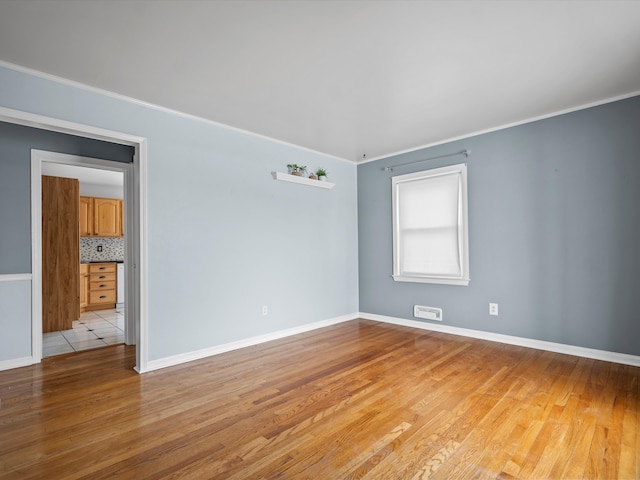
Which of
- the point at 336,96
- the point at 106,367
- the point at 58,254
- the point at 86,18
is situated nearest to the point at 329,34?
the point at 336,96

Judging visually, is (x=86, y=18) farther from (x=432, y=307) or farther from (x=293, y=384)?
(x=432, y=307)

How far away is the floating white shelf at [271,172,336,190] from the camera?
422cm

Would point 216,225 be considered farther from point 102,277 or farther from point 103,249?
point 103,249

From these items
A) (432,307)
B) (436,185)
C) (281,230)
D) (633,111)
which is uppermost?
(633,111)

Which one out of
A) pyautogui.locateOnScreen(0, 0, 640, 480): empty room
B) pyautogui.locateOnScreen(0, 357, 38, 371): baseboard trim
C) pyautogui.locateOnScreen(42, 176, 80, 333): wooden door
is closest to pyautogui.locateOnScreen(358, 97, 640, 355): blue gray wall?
pyautogui.locateOnScreen(0, 0, 640, 480): empty room

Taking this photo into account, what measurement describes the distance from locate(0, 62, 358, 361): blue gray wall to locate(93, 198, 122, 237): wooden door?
4.52 meters

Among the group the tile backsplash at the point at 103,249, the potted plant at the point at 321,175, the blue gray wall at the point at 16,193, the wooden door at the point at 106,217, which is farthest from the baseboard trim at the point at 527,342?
the tile backsplash at the point at 103,249

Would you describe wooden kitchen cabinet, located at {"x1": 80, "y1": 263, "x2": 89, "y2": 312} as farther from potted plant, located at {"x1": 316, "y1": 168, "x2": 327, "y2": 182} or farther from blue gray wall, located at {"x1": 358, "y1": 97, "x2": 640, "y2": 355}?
blue gray wall, located at {"x1": 358, "y1": 97, "x2": 640, "y2": 355}

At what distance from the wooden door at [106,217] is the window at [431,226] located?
223 inches

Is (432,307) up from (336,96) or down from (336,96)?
down

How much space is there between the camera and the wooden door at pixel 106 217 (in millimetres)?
6777

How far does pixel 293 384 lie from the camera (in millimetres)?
2789

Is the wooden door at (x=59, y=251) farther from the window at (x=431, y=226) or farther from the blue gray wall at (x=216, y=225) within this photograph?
the window at (x=431, y=226)

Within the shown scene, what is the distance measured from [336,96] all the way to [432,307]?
2.92m
